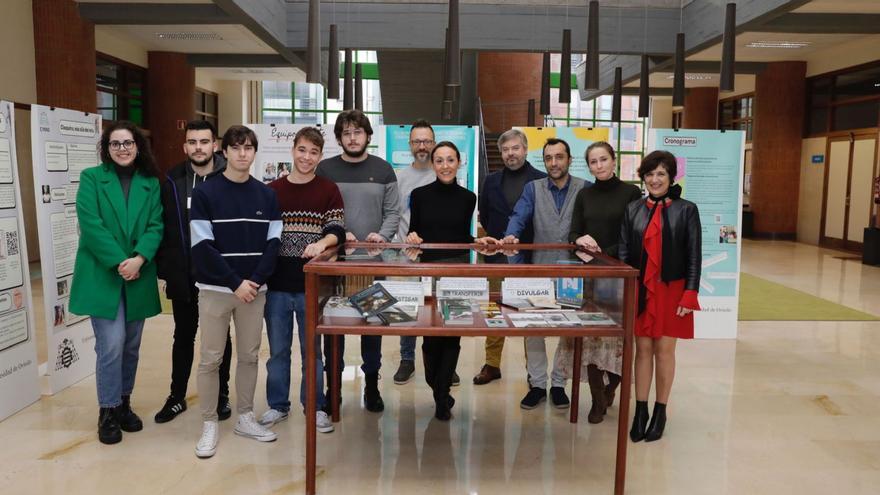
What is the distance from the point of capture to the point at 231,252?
11.4 ft

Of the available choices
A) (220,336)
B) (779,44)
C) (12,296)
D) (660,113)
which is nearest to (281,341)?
(220,336)

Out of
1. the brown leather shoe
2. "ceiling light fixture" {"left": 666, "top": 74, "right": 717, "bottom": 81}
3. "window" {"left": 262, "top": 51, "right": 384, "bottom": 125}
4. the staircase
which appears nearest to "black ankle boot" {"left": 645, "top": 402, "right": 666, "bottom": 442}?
the brown leather shoe

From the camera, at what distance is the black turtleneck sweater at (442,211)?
4160 millimetres

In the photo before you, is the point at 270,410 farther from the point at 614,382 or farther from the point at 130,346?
the point at 614,382

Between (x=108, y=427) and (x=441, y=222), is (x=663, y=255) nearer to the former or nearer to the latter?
(x=441, y=222)

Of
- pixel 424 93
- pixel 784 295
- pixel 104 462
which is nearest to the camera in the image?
pixel 104 462

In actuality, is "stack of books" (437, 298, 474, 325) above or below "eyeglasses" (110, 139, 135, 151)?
below

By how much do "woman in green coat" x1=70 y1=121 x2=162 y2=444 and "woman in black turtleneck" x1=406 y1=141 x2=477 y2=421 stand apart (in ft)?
4.94

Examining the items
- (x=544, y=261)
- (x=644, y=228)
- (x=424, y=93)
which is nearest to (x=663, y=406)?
(x=644, y=228)

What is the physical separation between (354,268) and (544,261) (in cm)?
88

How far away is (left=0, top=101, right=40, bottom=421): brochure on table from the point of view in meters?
4.12

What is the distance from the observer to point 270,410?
13.3 feet

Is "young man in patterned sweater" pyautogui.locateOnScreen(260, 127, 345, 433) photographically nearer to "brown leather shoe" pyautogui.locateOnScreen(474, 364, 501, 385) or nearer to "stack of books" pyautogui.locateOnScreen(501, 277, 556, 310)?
"stack of books" pyautogui.locateOnScreen(501, 277, 556, 310)

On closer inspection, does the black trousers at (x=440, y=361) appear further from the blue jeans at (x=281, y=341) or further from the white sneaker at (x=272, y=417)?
the white sneaker at (x=272, y=417)
